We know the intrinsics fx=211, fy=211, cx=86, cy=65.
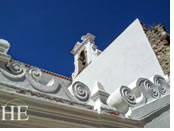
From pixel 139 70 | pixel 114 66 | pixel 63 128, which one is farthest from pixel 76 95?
pixel 114 66

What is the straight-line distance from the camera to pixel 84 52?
10.7m

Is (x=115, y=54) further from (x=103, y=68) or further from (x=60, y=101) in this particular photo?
(x=60, y=101)

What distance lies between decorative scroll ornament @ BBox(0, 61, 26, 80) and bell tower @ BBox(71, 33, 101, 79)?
24.4 ft

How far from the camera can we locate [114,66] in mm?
6184

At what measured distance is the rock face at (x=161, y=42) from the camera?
4.72 m

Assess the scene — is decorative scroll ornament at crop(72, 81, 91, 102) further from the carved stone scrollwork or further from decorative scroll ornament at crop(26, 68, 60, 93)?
the carved stone scrollwork

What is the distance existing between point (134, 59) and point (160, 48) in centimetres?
73

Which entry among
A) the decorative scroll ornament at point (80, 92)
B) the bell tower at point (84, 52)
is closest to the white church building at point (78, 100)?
the decorative scroll ornament at point (80, 92)

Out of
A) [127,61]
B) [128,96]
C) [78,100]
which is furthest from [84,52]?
[78,100]

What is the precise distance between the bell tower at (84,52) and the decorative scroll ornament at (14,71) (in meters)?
7.45

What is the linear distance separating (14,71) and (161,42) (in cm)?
397

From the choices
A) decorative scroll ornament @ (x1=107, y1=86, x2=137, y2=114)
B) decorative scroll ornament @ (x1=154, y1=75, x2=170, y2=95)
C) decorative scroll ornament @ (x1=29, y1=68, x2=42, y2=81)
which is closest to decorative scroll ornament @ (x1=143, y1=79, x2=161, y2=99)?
decorative scroll ornament @ (x1=154, y1=75, x2=170, y2=95)

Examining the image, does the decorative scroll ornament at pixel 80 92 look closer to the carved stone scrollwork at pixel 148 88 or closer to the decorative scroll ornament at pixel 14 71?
the decorative scroll ornament at pixel 14 71

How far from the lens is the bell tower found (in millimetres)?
9867
